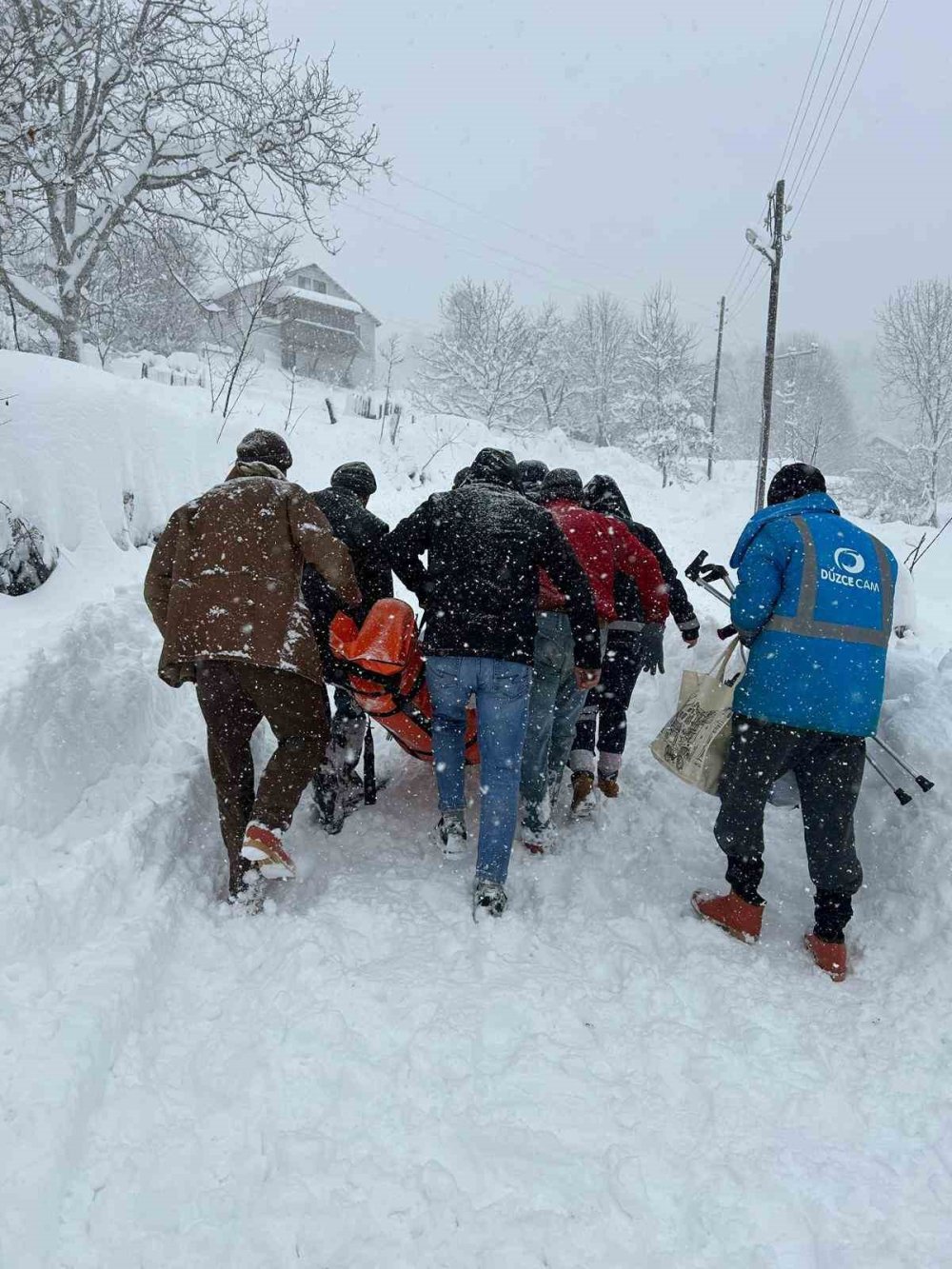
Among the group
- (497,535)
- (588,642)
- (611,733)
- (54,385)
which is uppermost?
(54,385)

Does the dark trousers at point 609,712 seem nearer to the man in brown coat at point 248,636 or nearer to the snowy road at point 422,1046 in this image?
the snowy road at point 422,1046

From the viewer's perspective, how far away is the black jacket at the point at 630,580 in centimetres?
436

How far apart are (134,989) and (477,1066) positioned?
1133 millimetres

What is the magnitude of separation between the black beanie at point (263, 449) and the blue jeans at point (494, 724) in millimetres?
1181

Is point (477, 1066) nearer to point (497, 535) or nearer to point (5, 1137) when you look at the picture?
point (5, 1137)

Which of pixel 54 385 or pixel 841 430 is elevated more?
pixel 841 430

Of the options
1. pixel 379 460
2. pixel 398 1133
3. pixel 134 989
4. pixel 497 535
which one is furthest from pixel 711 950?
pixel 379 460

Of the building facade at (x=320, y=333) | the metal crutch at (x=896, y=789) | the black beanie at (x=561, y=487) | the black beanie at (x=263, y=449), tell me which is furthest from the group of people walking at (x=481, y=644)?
the building facade at (x=320, y=333)

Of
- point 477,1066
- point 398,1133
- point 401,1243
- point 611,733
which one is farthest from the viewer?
point 611,733

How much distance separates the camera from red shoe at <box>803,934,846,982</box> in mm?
2926

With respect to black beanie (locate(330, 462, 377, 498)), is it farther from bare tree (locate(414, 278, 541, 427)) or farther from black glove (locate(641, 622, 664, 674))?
bare tree (locate(414, 278, 541, 427))

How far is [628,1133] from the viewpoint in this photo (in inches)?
83.8

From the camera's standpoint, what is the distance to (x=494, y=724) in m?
3.24

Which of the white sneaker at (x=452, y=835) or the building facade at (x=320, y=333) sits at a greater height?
the building facade at (x=320, y=333)
